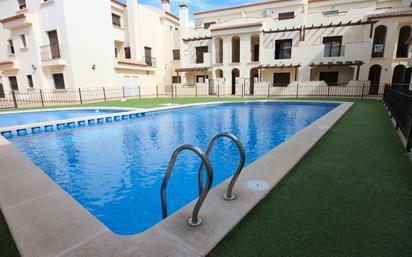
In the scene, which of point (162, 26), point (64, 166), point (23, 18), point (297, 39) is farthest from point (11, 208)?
point (162, 26)

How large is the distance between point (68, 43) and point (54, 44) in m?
1.90

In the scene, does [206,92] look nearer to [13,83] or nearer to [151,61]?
[151,61]

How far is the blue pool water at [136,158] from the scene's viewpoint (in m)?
4.00

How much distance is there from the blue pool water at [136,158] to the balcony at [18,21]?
1639cm

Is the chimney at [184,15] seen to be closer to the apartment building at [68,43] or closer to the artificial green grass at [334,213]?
the apartment building at [68,43]

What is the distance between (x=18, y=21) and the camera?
63.3 ft

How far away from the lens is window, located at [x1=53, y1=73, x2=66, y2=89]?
64.6ft

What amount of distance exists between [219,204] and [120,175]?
11.0 feet

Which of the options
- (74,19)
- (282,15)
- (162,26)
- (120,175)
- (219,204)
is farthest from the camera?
(162,26)

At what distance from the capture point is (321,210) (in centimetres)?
255

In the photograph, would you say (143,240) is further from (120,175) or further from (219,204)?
(120,175)

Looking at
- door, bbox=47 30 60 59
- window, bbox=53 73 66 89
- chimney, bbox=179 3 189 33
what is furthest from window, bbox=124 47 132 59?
window, bbox=53 73 66 89

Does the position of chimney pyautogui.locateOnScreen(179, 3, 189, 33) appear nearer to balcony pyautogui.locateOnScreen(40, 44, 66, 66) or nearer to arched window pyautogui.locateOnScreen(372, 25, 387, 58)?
balcony pyautogui.locateOnScreen(40, 44, 66, 66)

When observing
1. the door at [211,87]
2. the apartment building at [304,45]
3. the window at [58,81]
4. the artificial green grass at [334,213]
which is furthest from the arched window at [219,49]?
the artificial green grass at [334,213]
